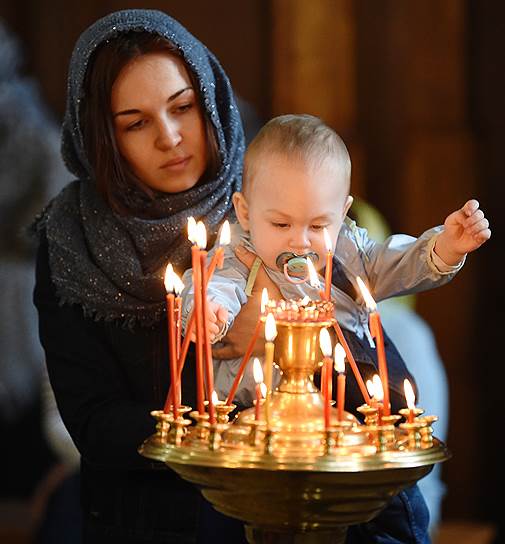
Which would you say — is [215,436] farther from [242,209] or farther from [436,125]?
[436,125]

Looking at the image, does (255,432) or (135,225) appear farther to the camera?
(135,225)

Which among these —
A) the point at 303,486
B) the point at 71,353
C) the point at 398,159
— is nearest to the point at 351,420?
the point at 303,486

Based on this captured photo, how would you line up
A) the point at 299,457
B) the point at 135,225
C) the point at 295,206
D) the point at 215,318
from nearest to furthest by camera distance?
the point at 299,457 < the point at 215,318 < the point at 295,206 < the point at 135,225

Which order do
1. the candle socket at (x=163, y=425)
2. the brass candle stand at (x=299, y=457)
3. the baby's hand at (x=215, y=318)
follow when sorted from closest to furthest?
the brass candle stand at (x=299, y=457) → the candle socket at (x=163, y=425) → the baby's hand at (x=215, y=318)

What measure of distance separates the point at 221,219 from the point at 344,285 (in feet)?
0.99

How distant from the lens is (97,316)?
230 cm

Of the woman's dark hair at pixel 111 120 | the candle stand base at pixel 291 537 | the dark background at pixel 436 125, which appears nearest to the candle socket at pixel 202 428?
the candle stand base at pixel 291 537

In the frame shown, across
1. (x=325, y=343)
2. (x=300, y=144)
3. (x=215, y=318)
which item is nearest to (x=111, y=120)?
(x=300, y=144)

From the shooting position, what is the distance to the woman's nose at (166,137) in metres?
2.24

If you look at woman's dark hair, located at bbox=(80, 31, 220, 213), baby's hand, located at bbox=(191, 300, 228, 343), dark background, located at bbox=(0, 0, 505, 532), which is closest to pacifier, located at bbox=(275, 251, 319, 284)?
baby's hand, located at bbox=(191, 300, 228, 343)

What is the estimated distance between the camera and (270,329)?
1.62m

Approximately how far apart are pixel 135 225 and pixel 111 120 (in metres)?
0.18

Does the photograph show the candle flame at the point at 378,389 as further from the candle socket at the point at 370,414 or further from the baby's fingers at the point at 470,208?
the baby's fingers at the point at 470,208

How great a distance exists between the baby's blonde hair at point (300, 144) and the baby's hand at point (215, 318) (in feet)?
0.84
